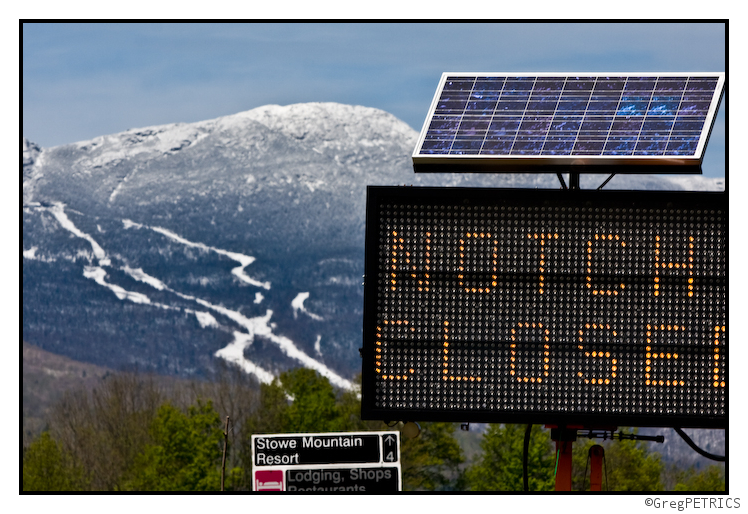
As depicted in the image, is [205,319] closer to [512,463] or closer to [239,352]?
[239,352]

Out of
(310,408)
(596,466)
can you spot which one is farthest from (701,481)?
(596,466)

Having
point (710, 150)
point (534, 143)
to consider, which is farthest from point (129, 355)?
point (534, 143)

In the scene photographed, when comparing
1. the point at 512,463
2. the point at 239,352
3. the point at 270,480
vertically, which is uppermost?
the point at 239,352

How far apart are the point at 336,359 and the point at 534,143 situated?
459ft

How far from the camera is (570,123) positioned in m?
10.2

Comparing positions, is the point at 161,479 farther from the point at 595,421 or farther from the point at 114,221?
the point at 114,221

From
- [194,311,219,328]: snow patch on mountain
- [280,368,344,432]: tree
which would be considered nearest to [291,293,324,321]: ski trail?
[194,311,219,328]: snow patch on mountain

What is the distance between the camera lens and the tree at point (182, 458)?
58.5m

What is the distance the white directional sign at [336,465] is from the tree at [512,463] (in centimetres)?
4146

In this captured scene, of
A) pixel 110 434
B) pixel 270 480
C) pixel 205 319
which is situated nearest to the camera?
pixel 270 480

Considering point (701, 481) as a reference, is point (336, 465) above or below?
above

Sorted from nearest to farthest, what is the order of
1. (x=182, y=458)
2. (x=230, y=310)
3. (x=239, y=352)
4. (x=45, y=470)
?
(x=182, y=458) → (x=45, y=470) → (x=239, y=352) → (x=230, y=310)

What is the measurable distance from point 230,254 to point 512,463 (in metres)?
120

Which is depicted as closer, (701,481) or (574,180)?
(574,180)
